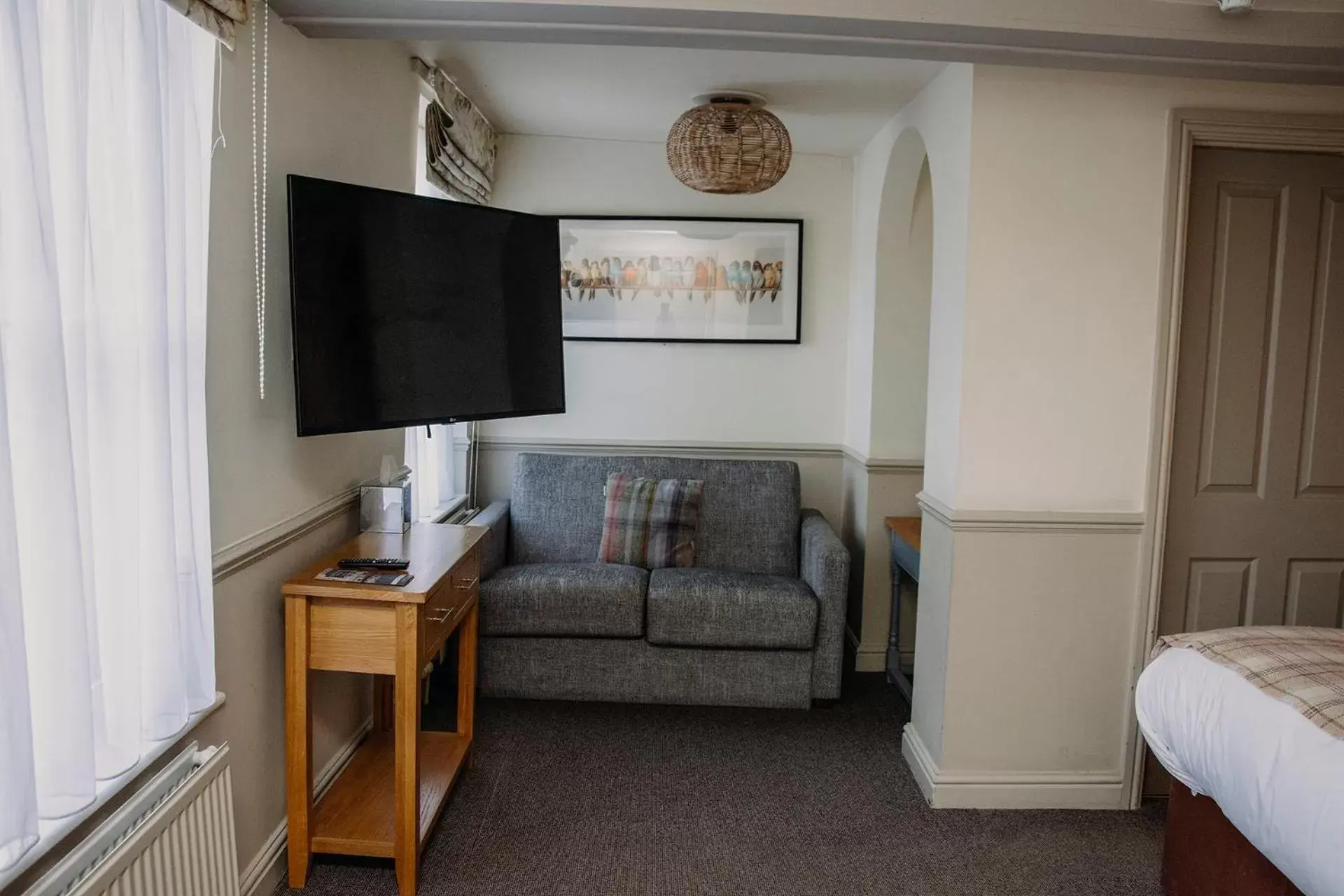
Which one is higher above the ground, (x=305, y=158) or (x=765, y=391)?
(x=305, y=158)

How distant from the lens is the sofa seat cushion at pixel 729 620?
3.40m

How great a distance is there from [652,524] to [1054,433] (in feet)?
5.32

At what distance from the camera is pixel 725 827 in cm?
269

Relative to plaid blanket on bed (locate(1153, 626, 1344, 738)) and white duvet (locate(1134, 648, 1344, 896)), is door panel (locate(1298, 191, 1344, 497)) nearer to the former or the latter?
plaid blanket on bed (locate(1153, 626, 1344, 738))

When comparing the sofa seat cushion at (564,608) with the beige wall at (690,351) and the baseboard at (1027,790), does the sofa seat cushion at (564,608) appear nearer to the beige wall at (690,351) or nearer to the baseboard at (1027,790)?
the beige wall at (690,351)

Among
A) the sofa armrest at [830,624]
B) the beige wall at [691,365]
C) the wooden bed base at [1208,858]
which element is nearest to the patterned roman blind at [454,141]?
the beige wall at [691,365]

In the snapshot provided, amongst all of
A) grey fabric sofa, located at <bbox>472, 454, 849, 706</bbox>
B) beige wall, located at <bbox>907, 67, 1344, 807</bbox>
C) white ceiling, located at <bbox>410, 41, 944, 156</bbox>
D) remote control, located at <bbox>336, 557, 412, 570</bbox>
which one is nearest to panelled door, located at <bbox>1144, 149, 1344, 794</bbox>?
beige wall, located at <bbox>907, 67, 1344, 807</bbox>

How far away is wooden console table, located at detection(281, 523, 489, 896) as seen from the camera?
7.18 ft

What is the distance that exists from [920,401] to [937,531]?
1.07 metres

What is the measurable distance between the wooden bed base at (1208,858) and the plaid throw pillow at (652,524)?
1.93 meters

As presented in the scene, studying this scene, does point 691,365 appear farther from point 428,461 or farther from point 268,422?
point 268,422

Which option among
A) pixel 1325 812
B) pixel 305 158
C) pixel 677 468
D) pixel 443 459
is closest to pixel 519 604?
pixel 443 459

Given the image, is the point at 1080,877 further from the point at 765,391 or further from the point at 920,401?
the point at 765,391

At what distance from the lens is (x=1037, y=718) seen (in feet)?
9.44
